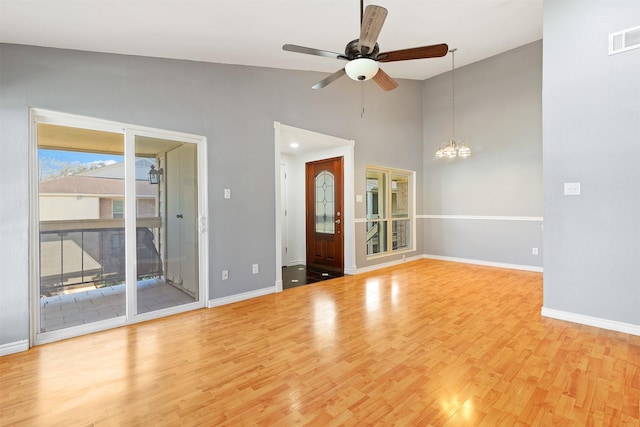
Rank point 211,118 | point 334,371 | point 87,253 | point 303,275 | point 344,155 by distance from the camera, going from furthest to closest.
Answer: point 344,155
point 303,275
point 211,118
point 87,253
point 334,371

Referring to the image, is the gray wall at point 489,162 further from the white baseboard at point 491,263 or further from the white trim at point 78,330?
the white trim at point 78,330

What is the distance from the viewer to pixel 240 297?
3.93 m

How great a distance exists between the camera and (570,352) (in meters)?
2.47

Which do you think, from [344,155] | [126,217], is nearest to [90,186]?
[126,217]

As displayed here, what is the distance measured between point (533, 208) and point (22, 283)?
23.8 ft

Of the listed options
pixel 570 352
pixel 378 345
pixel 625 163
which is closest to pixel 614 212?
pixel 625 163

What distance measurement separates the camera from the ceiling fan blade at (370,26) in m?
2.08

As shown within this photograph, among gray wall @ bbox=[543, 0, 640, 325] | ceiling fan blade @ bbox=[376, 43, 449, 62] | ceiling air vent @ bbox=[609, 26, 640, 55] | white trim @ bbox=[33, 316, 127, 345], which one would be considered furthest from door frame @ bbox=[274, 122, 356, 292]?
ceiling air vent @ bbox=[609, 26, 640, 55]

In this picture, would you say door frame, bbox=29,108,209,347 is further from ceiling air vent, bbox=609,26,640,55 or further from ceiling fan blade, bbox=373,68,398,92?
ceiling air vent, bbox=609,26,640,55

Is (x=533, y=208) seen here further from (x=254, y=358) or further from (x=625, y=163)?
(x=254, y=358)

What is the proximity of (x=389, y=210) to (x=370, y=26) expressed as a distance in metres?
4.48

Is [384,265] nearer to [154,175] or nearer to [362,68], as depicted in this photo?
[362,68]

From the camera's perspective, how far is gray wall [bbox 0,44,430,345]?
250cm

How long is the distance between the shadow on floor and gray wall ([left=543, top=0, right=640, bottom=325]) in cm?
314
